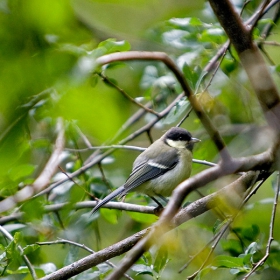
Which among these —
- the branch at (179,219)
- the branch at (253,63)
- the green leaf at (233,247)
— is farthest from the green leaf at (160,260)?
the branch at (253,63)

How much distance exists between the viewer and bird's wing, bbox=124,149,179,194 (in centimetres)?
299

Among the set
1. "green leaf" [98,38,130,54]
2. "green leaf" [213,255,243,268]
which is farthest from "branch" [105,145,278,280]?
"green leaf" [213,255,243,268]

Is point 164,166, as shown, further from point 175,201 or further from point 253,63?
point 175,201

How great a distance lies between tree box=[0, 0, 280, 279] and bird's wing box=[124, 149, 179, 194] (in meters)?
0.14

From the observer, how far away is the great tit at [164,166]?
3.01 metres

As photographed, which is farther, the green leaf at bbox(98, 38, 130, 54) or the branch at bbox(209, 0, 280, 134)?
the green leaf at bbox(98, 38, 130, 54)

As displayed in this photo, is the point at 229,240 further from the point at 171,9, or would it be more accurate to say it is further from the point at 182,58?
the point at 171,9

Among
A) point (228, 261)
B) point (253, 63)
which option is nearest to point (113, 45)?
point (253, 63)

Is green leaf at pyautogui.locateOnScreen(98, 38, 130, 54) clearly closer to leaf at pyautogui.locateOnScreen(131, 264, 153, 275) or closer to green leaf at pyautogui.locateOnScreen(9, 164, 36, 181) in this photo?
green leaf at pyautogui.locateOnScreen(9, 164, 36, 181)

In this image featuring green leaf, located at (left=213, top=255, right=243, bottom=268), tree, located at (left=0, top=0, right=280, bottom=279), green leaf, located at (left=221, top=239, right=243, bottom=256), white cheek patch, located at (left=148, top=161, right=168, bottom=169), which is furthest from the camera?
white cheek patch, located at (left=148, top=161, right=168, bottom=169)

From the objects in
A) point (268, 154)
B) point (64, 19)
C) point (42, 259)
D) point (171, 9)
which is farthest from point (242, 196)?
point (64, 19)

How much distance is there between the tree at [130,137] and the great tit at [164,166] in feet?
0.37

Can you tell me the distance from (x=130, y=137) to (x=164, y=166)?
11.9 inches

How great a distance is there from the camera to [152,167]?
314 cm
